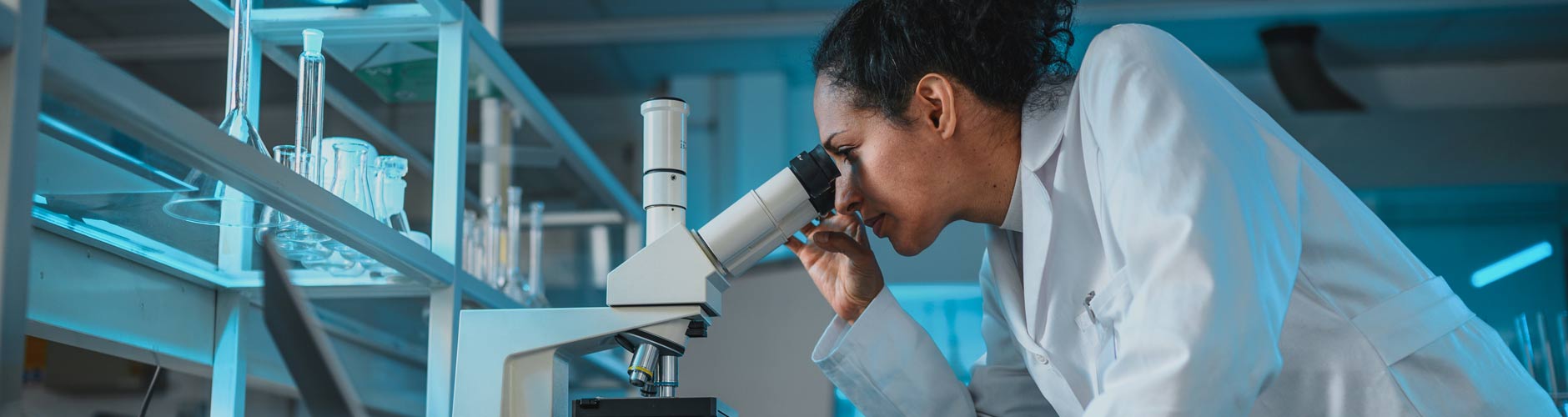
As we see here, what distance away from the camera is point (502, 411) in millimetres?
1084

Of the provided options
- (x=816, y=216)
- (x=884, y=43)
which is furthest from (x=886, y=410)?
(x=884, y=43)

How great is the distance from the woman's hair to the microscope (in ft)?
0.29

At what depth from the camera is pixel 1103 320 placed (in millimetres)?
1032

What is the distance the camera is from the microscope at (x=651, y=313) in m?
1.08

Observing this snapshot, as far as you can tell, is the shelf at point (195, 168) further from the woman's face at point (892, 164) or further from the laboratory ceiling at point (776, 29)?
the laboratory ceiling at point (776, 29)

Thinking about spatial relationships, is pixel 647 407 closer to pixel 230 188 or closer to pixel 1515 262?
pixel 230 188

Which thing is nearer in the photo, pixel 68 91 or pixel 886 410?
pixel 68 91

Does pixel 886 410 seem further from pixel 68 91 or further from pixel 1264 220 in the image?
pixel 68 91

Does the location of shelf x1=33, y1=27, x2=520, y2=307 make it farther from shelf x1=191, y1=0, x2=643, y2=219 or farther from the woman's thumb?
the woman's thumb

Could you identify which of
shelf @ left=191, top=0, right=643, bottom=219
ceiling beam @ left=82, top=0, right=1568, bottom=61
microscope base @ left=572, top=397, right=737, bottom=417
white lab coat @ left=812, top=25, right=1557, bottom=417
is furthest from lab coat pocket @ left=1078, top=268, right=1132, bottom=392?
ceiling beam @ left=82, top=0, right=1568, bottom=61

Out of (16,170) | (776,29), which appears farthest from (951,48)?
(776,29)

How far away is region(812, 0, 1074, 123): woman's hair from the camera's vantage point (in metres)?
1.09

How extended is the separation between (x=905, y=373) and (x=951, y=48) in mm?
438

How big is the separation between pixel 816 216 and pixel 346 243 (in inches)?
18.4
